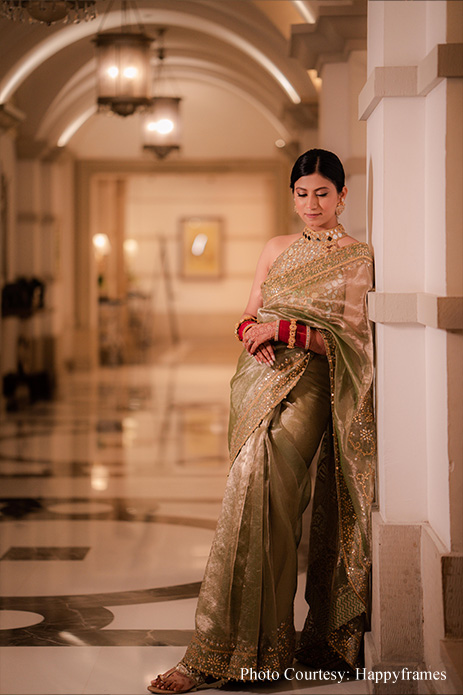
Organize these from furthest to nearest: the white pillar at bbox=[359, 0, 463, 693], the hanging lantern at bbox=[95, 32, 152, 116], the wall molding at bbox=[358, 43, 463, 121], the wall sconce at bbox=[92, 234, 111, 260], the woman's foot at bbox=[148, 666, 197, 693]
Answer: the wall sconce at bbox=[92, 234, 111, 260], the hanging lantern at bbox=[95, 32, 152, 116], the woman's foot at bbox=[148, 666, 197, 693], the white pillar at bbox=[359, 0, 463, 693], the wall molding at bbox=[358, 43, 463, 121]

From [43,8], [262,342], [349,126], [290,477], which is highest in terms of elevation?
[43,8]

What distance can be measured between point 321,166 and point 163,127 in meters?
8.32

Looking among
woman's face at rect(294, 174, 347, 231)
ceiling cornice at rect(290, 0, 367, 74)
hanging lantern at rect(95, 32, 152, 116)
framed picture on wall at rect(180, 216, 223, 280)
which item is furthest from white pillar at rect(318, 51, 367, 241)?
framed picture on wall at rect(180, 216, 223, 280)

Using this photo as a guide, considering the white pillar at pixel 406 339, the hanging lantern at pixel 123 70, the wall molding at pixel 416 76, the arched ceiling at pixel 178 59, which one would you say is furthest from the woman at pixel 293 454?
the hanging lantern at pixel 123 70

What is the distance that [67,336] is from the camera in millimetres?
15547

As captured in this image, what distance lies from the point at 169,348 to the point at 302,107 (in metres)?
12.8

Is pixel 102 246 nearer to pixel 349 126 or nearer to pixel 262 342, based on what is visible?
pixel 349 126

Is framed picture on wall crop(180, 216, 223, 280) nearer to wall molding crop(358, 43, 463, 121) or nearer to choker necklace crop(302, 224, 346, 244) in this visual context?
choker necklace crop(302, 224, 346, 244)

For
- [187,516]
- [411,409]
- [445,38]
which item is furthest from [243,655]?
[187,516]

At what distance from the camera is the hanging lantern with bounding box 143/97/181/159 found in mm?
11375

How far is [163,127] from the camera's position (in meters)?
11.4

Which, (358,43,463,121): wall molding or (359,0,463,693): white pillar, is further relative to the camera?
(359,0,463,693): white pillar

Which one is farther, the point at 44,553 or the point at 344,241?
the point at 44,553

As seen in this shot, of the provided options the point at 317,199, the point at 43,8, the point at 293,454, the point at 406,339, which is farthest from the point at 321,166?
the point at 43,8
